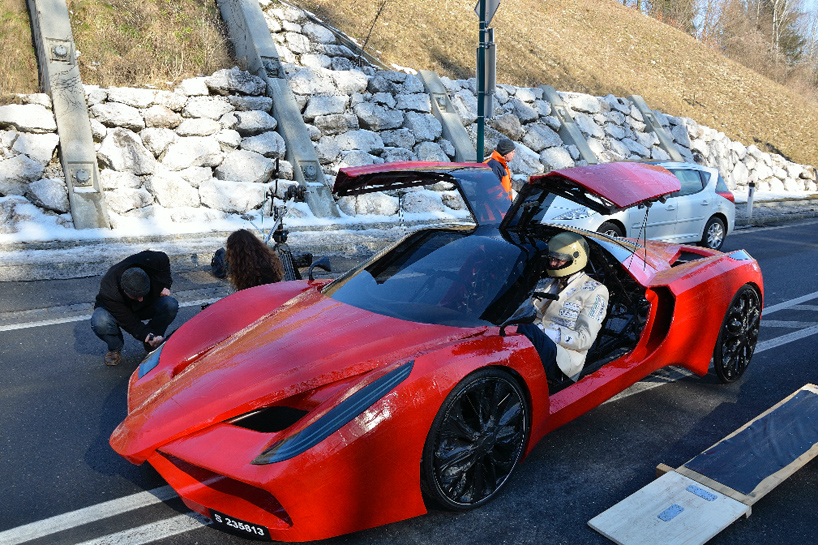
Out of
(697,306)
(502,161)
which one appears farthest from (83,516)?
(502,161)

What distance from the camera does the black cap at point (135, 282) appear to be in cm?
448

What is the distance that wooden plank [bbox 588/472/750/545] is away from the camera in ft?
9.05

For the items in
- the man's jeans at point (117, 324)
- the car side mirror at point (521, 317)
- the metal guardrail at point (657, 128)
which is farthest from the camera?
the metal guardrail at point (657, 128)

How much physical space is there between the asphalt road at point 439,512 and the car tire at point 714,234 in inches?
217

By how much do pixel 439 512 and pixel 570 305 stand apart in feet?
5.16

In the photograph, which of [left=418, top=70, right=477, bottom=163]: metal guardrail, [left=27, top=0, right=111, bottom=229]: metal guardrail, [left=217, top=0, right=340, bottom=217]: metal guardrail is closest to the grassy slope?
[left=418, top=70, right=477, bottom=163]: metal guardrail

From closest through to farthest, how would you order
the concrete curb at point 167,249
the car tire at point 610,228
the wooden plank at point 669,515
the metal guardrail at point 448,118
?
the wooden plank at point 669,515, the concrete curb at point 167,249, the car tire at point 610,228, the metal guardrail at point 448,118

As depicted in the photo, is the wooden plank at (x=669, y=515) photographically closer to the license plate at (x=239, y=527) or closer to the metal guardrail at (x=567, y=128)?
the license plate at (x=239, y=527)

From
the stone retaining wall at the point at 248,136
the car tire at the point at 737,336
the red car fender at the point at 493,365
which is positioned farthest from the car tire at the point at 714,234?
the red car fender at the point at 493,365

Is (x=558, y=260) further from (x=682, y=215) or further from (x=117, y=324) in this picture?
(x=682, y=215)

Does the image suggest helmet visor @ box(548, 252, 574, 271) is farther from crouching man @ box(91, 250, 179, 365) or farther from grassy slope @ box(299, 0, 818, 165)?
grassy slope @ box(299, 0, 818, 165)

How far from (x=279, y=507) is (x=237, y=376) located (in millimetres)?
683

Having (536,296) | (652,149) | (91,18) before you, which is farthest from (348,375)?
(652,149)

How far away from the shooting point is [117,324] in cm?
484
